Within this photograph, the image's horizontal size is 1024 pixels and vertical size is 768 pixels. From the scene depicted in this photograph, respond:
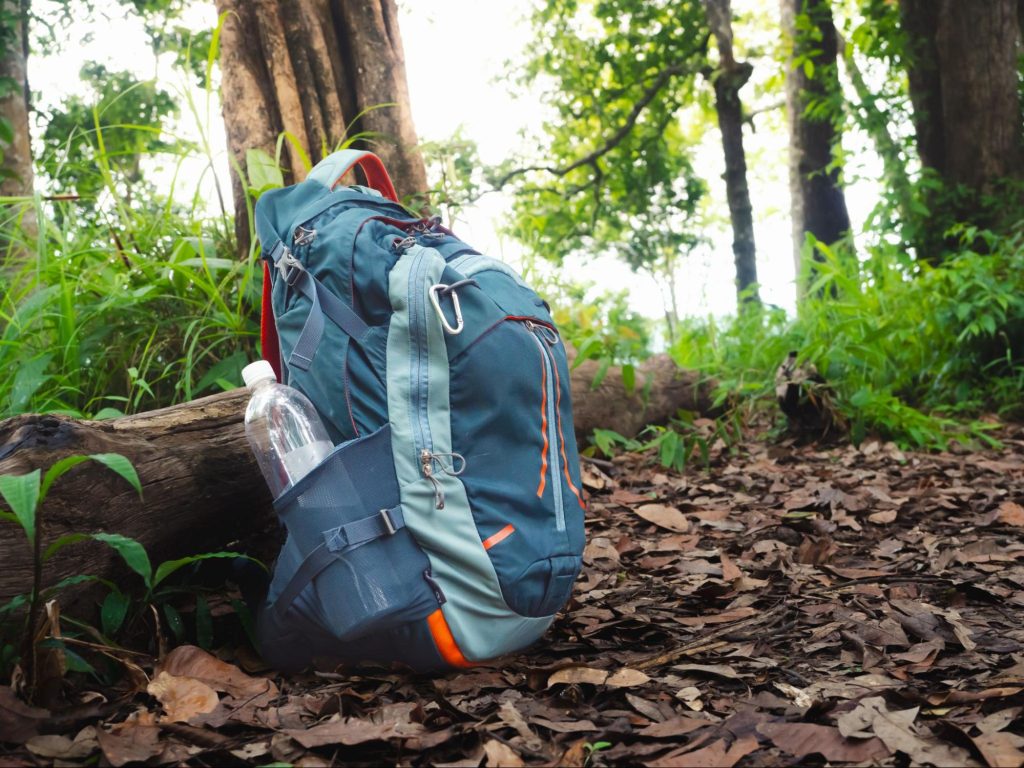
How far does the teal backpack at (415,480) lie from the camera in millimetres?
1817

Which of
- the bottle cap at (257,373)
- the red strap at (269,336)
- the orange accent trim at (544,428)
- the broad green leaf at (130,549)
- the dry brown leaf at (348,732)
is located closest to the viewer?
the dry brown leaf at (348,732)

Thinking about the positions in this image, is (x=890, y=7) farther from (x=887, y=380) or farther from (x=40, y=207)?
(x=40, y=207)

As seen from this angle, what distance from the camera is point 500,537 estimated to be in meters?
1.84

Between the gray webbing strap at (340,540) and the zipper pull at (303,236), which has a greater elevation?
the zipper pull at (303,236)

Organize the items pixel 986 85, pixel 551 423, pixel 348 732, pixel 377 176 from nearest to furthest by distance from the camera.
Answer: pixel 348 732, pixel 551 423, pixel 377 176, pixel 986 85

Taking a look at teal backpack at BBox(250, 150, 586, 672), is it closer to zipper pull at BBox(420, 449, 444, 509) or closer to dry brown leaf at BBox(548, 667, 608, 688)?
zipper pull at BBox(420, 449, 444, 509)

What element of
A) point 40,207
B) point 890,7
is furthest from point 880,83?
point 40,207

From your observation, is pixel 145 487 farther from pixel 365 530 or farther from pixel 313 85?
pixel 313 85

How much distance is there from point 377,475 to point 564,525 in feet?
1.34

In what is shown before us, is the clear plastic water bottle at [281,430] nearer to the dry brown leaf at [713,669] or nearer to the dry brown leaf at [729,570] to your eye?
the dry brown leaf at [713,669]

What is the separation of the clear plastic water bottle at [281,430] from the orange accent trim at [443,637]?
410 mm

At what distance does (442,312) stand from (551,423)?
13.9 inches

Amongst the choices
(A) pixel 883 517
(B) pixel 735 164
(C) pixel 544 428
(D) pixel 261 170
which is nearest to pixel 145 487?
(C) pixel 544 428

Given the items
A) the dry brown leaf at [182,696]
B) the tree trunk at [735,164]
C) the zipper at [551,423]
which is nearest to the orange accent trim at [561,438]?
the zipper at [551,423]
